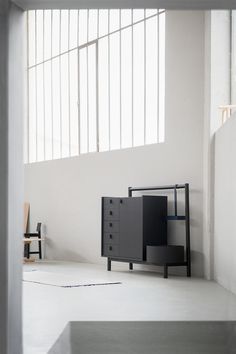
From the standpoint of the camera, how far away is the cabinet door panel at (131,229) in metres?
7.81

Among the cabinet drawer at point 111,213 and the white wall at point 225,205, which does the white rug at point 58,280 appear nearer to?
the cabinet drawer at point 111,213

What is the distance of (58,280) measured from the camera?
7.28 m

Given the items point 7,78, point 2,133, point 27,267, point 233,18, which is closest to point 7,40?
point 7,78

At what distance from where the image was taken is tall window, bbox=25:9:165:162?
884cm

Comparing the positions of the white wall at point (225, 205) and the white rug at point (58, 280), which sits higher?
the white wall at point (225, 205)

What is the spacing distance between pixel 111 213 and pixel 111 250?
0.48m

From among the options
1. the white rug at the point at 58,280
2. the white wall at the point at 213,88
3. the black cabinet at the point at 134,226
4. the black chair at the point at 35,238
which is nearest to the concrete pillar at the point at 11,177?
the white rug at the point at 58,280

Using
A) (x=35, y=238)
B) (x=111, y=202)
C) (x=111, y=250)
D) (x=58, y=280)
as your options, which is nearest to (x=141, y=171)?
(x=111, y=202)

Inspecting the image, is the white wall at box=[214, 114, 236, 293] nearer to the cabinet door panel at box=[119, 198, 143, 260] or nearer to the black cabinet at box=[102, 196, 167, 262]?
the black cabinet at box=[102, 196, 167, 262]

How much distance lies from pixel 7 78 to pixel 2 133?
30 cm

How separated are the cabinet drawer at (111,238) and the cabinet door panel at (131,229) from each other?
64 mm

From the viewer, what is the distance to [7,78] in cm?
349

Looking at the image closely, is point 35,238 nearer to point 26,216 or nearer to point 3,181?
point 26,216

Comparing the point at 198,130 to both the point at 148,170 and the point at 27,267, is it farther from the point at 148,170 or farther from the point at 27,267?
the point at 27,267
